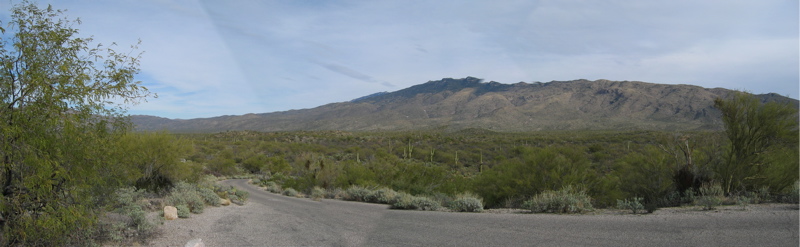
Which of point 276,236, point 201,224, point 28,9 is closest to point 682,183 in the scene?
point 276,236

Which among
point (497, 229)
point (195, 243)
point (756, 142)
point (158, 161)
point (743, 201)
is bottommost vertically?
point (195, 243)

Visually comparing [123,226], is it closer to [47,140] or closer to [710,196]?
[47,140]

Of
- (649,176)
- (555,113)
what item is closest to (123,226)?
(649,176)

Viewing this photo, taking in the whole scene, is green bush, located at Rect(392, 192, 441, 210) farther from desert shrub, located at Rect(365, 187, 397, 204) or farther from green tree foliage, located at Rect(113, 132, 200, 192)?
green tree foliage, located at Rect(113, 132, 200, 192)

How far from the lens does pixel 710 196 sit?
9.61 meters

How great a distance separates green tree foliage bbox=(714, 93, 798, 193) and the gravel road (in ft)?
9.08

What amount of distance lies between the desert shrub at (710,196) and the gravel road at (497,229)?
1.98 ft

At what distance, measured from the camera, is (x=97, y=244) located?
7156 mm

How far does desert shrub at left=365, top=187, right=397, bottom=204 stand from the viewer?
14.9m

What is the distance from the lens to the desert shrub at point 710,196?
29.8 feet

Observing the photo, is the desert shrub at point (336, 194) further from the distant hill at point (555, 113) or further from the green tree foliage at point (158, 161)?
the distant hill at point (555, 113)

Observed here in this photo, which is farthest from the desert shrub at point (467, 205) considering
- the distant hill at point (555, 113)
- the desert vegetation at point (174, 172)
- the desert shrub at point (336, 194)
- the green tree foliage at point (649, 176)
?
the distant hill at point (555, 113)

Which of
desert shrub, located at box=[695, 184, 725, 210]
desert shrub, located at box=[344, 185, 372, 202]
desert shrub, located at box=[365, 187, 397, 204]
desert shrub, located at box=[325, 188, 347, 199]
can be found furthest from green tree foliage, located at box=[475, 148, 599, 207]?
desert shrub, located at box=[325, 188, 347, 199]

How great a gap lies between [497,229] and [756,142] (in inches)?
362
